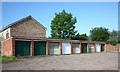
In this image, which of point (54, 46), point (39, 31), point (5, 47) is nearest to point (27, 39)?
point (5, 47)

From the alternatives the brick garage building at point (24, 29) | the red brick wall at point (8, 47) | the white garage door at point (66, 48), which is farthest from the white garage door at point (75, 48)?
the red brick wall at point (8, 47)

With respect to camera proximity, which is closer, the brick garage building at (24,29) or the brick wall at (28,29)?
the brick garage building at (24,29)

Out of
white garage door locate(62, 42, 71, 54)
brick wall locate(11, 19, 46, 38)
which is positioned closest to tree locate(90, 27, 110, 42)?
brick wall locate(11, 19, 46, 38)

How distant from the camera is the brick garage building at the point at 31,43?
31.3 m

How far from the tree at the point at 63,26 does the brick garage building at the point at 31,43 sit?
14.1m

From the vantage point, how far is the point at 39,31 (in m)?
45.8

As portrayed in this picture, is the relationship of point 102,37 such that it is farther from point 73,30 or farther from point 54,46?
point 54,46

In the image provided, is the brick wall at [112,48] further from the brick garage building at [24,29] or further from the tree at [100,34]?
the brick garage building at [24,29]

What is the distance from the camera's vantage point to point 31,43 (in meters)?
32.8

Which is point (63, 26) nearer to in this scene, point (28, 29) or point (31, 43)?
point (28, 29)

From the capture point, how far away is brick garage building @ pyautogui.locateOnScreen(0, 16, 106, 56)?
31.3 m

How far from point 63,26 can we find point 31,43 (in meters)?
32.2

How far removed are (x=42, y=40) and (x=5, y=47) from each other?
7110mm

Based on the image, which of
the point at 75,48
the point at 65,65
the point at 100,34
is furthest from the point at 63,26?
the point at 65,65
